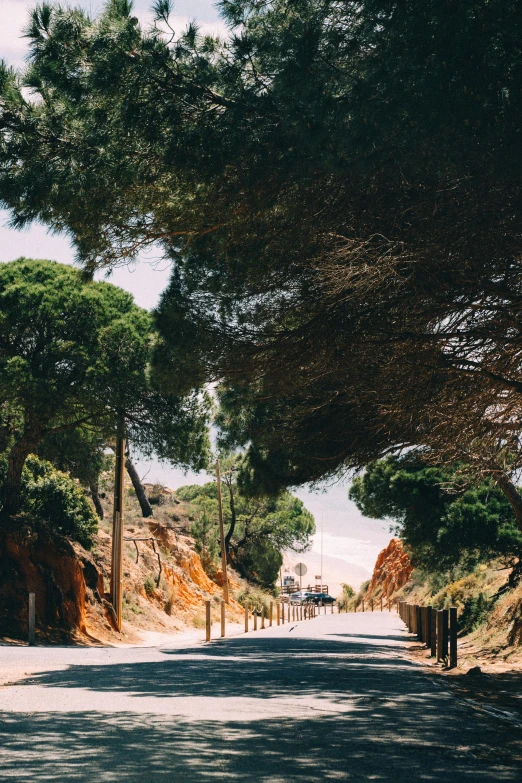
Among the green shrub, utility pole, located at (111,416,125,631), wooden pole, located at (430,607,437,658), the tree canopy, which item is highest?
the tree canopy

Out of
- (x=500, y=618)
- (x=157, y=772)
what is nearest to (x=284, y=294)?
(x=157, y=772)

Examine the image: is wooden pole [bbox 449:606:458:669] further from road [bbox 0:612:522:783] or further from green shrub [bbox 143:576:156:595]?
green shrub [bbox 143:576:156:595]

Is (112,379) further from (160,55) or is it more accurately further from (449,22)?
(449,22)

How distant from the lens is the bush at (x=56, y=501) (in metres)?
27.2

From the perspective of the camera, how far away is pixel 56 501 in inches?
1083

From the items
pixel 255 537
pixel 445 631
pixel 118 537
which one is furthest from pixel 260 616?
pixel 445 631

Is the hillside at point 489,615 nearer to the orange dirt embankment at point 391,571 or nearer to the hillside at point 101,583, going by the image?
the hillside at point 101,583

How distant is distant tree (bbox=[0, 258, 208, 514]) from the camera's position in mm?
23781

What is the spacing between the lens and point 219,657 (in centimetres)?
1805

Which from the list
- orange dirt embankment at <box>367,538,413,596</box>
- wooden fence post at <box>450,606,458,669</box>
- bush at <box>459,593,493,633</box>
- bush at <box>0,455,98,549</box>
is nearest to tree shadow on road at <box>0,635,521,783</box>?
wooden fence post at <box>450,606,458,669</box>

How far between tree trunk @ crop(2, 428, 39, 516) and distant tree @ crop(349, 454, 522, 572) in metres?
9.54

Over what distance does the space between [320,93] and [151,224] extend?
333cm

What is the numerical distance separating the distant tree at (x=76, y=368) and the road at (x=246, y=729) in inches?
431

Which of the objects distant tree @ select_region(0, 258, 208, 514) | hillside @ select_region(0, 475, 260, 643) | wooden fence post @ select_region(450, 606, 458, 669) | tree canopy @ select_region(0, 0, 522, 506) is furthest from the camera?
hillside @ select_region(0, 475, 260, 643)
